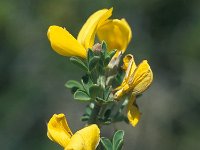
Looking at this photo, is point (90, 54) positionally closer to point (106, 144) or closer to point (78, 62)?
point (78, 62)

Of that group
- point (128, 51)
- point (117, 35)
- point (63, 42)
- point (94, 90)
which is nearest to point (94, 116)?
point (94, 90)

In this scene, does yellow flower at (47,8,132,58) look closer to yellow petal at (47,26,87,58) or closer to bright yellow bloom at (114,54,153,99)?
yellow petal at (47,26,87,58)

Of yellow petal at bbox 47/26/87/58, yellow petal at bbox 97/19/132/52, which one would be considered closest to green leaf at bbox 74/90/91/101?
yellow petal at bbox 47/26/87/58

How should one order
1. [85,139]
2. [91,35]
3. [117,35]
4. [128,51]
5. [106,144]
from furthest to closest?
1. [128,51]
2. [117,35]
3. [91,35]
4. [106,144]
5. [85,139]

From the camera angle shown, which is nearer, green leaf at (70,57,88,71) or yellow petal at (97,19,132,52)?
green leaf at (70,57,88,71)

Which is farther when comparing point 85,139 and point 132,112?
point 132,112
